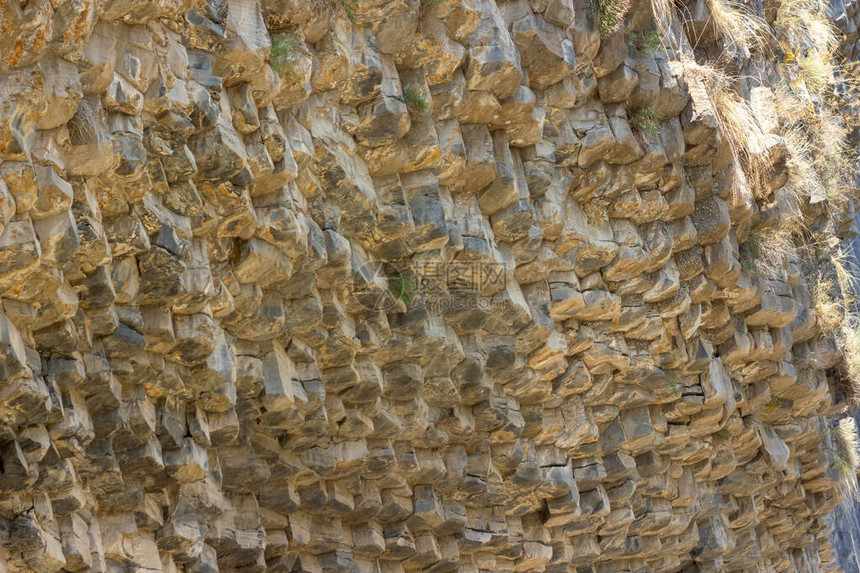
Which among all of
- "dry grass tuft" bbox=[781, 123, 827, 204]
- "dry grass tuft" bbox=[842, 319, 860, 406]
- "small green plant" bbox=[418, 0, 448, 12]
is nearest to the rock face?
"small green plant" bbox=[418, 0, 448, 12]

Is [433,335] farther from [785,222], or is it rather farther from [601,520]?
[785,222]

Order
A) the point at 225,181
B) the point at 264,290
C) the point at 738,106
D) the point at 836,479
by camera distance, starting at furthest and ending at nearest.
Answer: the point at 836,479, the point at 738,106, the point at 264,290, the point at 225,181

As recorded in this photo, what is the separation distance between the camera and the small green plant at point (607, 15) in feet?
22.1

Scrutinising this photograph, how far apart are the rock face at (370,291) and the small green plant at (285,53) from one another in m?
0.02

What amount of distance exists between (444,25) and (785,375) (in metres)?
4.96

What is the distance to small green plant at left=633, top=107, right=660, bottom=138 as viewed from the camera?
283 inches

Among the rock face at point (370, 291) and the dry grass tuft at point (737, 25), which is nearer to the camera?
the rock face at point (370, 291)

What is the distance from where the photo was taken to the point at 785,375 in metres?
9.23

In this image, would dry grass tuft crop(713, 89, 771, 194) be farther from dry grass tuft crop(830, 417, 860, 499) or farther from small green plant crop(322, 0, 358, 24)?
dry grass tuft crop(830, 417, 860, 499)

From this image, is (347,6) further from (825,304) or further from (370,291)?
(825,304)

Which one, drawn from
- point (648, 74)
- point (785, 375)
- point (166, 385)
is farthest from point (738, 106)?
point (166, 385)

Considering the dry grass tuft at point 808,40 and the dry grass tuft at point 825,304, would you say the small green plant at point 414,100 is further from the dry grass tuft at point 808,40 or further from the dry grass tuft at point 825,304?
the dry grass tuft at point 825,304

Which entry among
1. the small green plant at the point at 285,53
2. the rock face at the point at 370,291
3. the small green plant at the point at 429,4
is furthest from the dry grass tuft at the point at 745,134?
the small green plant at the point at 285,53

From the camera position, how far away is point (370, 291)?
229 inches
